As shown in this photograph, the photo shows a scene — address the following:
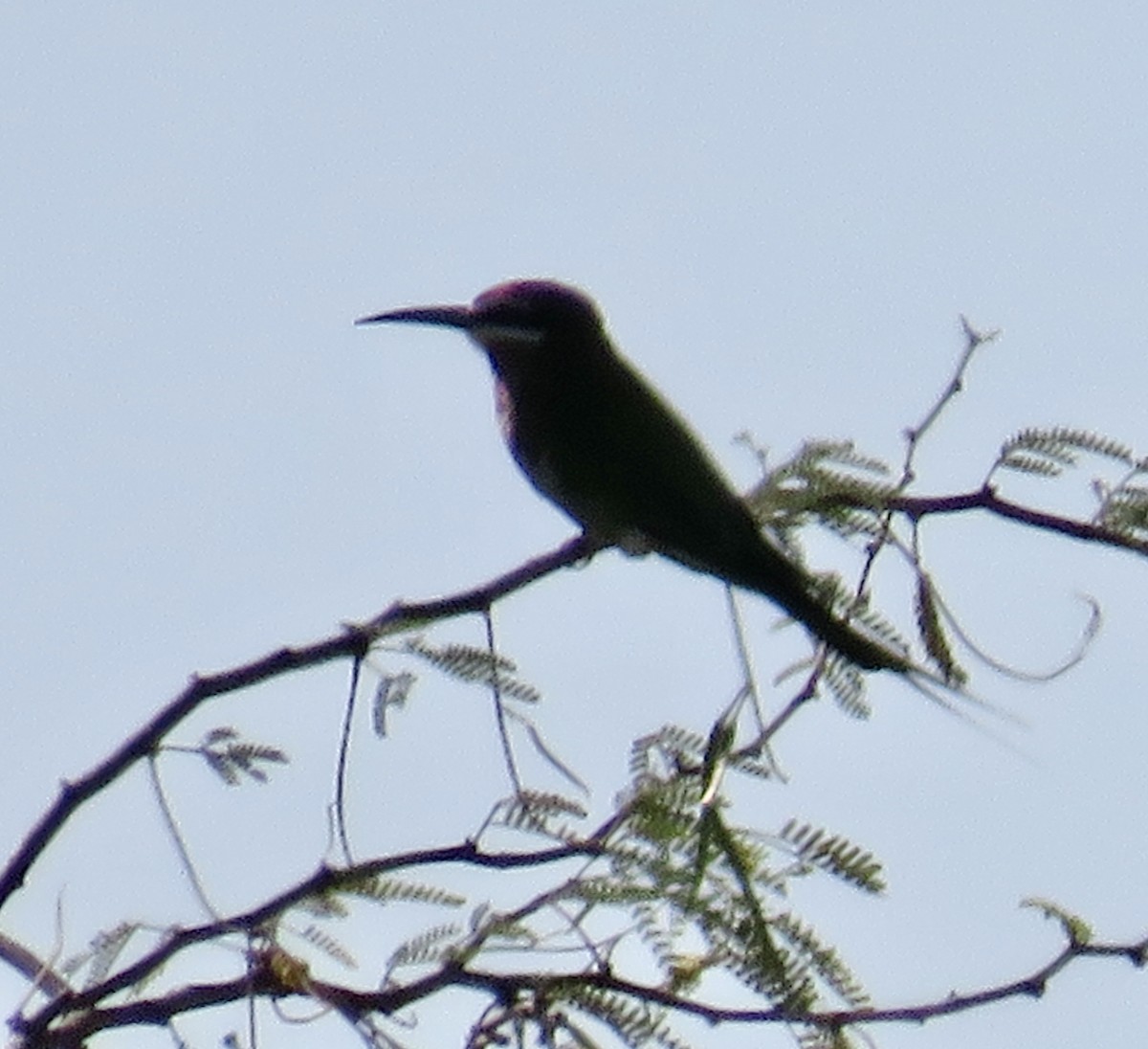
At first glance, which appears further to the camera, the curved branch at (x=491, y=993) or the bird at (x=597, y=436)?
the bird at (x=597, y=436)

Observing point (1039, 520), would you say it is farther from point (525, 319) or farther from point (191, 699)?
point (525, 319)

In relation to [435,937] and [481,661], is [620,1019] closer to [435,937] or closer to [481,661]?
[435,937]

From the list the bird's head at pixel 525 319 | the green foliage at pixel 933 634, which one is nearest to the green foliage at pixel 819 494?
the green foliage at pixel 933 634

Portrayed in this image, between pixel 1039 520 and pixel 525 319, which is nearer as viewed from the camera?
pixel 1039 520

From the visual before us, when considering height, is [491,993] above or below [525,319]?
below

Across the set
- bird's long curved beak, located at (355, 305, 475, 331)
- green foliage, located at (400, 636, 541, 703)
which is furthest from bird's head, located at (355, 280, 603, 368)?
green foliage, located at (400, 636, 541, 703)

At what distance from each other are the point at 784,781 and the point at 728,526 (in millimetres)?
2155

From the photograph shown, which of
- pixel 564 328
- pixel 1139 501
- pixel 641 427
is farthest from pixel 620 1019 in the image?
pixel 564 328

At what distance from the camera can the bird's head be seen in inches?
250

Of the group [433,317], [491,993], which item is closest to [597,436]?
[433,317]

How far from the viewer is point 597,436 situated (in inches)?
239

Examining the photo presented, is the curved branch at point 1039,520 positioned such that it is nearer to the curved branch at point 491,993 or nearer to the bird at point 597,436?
the curved branch at point 491,993

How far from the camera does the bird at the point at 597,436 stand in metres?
5.29

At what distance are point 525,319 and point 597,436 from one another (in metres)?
0.57
